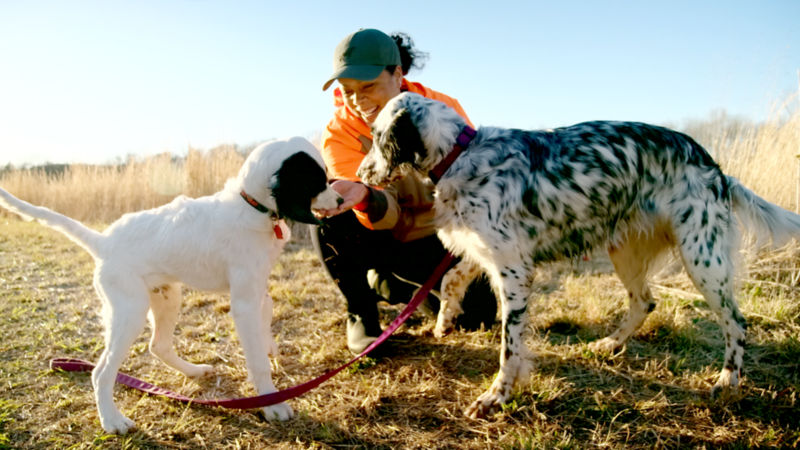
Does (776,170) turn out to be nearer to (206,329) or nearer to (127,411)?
(206,329)

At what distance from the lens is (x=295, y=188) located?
8.18ft

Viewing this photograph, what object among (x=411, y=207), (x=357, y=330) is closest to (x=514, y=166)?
(x=411, y=207)

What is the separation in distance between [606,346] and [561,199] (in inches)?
47.4

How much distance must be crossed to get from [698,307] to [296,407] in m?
3.35

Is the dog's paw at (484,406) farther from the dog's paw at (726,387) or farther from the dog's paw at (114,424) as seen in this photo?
the dog's paw at (114,424)

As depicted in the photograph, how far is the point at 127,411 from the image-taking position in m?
2.72

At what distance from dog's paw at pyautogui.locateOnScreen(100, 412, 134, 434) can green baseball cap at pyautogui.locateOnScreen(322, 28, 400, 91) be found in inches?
90.3

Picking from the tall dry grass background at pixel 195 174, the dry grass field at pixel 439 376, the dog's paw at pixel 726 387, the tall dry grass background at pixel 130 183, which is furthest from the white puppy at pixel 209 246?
the tall dry grass background at pixel 130 183

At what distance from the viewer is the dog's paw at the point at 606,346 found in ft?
10.8

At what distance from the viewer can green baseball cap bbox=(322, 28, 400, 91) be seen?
328 cm

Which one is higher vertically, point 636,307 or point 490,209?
point 490,209

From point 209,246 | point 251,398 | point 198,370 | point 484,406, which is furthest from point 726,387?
point 198,370

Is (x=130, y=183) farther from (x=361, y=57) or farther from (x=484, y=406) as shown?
(x=484, y=406)

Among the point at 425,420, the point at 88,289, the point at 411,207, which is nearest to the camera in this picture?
the point at 425,420
